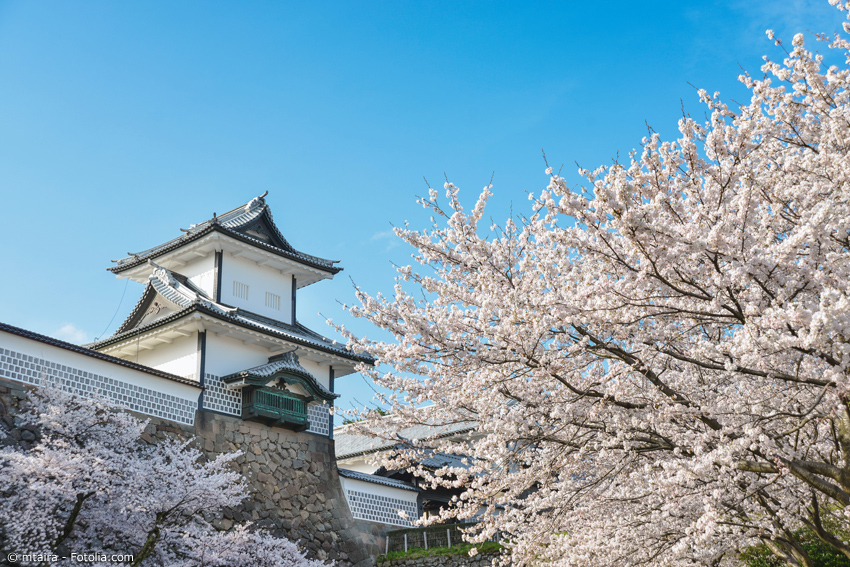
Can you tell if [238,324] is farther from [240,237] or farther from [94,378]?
[94,378]

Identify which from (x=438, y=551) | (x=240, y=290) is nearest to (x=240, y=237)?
(x=240, y=290)

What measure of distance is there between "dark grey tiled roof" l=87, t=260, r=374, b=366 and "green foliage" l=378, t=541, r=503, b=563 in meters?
4.58

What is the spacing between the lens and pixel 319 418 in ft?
53.9

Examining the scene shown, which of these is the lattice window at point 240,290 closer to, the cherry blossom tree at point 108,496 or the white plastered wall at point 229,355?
the white plastered wall at point 229,355

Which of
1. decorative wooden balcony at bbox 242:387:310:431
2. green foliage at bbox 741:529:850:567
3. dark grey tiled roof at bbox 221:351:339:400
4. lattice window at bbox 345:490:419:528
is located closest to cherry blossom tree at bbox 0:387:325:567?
decorative wooden balcony at bbox 242:387:310:431

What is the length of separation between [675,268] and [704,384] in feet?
10.5

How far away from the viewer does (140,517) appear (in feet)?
35.0

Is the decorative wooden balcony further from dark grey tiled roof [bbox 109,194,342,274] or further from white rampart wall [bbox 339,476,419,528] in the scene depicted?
dark grey tiled roof [bbox 109,194,342,274]

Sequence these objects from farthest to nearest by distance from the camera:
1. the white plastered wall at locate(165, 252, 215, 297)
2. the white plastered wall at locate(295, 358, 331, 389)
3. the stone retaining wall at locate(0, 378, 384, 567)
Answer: the white plastered wall at locate(295, 358, 331, 389)
the white plastered wall at locate(165, 252, 215, 297)
the stone retaining wall at locate(0, 378, 384, 567)

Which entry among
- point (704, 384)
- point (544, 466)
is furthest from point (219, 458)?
point (704, 384)

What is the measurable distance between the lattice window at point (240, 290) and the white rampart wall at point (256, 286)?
0.03 metres

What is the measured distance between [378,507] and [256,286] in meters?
6.36

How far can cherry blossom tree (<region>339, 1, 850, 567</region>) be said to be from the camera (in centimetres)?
488

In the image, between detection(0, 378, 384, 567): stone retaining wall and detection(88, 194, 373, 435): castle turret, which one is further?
detection(88, 194, 373, 435): castle turret
